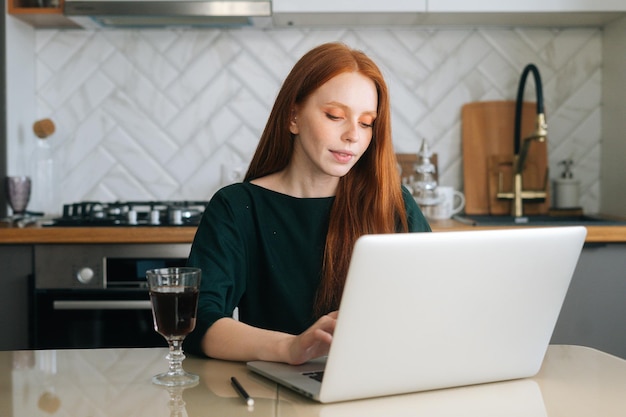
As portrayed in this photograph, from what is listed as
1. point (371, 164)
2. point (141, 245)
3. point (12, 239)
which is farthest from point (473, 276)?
point (12, 239)

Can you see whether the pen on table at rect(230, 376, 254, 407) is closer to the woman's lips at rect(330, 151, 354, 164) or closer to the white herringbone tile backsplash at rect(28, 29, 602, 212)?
the woman's lips at rect(330, 151, 354, 164)

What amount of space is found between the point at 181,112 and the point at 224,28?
34 cm

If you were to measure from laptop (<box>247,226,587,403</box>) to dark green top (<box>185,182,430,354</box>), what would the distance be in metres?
0.50

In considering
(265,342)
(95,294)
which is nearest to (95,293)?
(95,294)

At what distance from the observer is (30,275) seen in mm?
2549

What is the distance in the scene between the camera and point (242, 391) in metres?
1.11

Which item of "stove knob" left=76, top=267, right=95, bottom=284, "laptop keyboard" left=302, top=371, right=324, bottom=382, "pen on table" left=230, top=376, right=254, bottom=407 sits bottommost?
"pen on table" left=230, top=376, right=254, bottom=407

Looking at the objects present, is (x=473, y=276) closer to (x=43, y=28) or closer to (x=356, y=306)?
(x=356, y=306)

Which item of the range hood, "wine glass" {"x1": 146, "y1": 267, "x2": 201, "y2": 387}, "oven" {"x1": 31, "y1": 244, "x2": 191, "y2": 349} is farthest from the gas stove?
"wine glass" {"x1": 146, "y1": 267, "x2": 201, "y2": 387}

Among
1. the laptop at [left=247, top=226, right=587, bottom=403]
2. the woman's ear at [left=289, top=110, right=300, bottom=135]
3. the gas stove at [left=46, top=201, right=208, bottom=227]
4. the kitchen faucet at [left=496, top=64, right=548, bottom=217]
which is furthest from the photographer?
the kitchen faucet at [left=496, top=64, right=548, bottom=217]

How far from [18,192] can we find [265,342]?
5.89 feet

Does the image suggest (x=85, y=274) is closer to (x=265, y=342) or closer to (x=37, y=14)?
(x=37, y=14)

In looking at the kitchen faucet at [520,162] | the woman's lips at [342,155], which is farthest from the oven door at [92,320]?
the kitchen faucet at [520,162]

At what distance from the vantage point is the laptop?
3.34 ft
